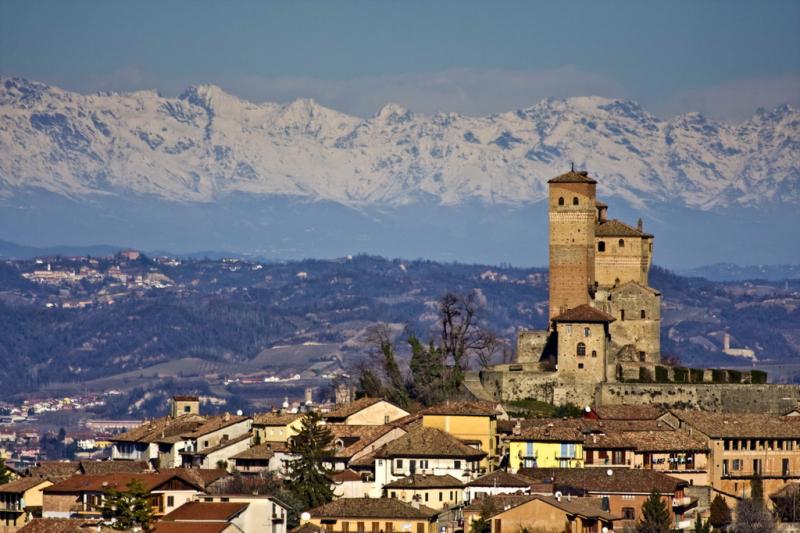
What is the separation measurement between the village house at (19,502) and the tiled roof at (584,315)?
A: 82.7ft

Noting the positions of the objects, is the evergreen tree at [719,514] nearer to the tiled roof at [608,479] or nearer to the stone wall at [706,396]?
the tiled roof at [608,479]

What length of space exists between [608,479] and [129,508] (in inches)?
686

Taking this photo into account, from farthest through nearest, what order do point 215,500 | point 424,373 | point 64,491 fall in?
point 424,373
point 64,491
point 215,500

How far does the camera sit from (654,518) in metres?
76.1

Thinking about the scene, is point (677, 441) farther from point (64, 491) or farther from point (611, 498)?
point (64, 491)

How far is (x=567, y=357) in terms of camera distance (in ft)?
324

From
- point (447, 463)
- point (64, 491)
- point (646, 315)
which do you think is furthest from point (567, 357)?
point (64, 491)

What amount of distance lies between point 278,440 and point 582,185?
2105 cm

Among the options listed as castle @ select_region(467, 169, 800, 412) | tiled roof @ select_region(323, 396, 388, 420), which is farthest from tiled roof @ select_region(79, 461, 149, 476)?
castle @ select_region(467, 169, 800, 412)

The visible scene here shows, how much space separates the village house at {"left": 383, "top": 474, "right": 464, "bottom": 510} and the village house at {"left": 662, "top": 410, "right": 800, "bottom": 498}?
11.2 m

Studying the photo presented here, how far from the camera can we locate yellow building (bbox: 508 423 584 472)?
8612cm

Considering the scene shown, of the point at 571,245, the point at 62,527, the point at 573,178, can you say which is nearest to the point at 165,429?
the point at 571,245

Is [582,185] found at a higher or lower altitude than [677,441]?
higher

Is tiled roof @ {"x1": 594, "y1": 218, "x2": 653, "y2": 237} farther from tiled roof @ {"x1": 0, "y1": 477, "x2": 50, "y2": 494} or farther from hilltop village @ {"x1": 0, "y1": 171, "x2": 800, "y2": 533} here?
tiled roof @ {"x1": 0, "y1": 477, "x2": 50, "y2": 494}
